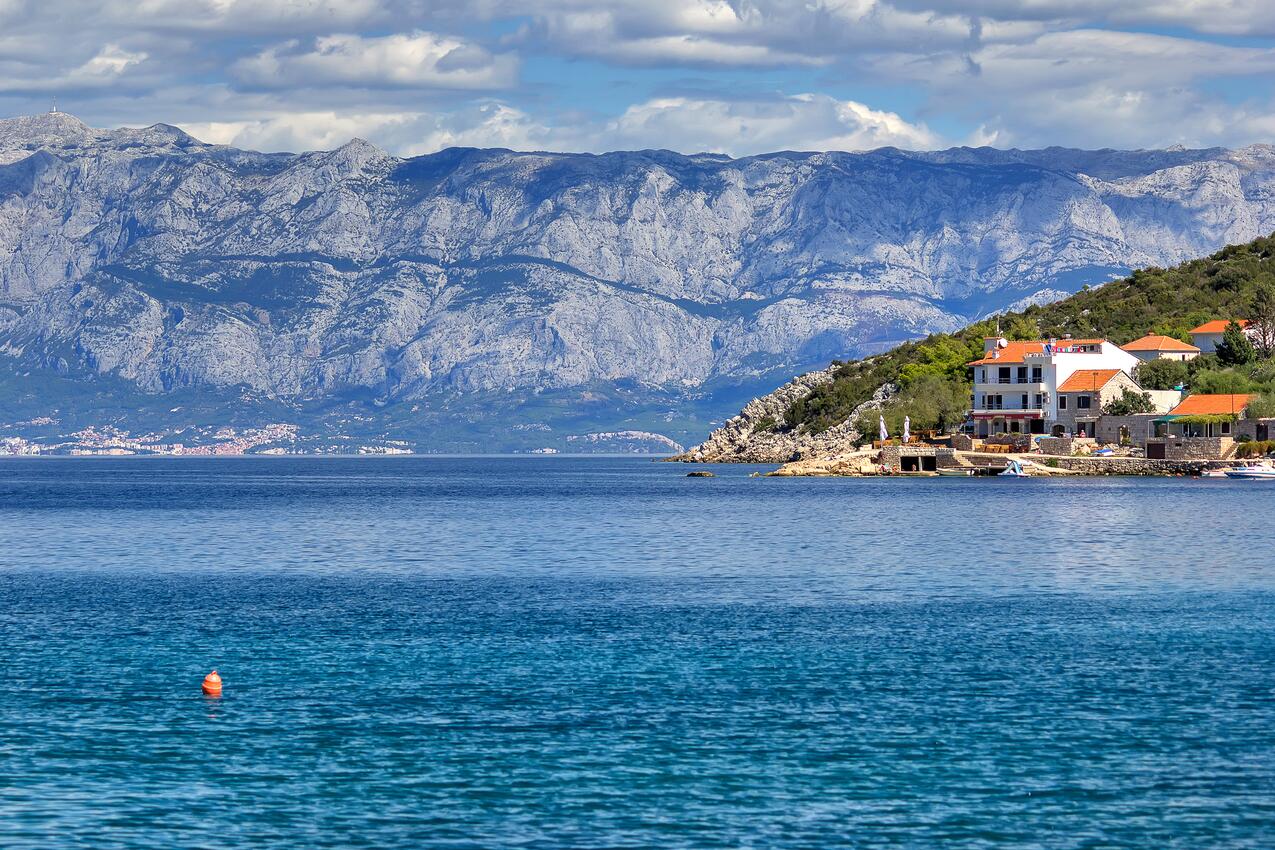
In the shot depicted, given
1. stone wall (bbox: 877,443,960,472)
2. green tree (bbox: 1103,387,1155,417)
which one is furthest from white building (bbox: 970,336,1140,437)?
stone wall (bbox: 877,443,960,472)

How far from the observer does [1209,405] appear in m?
166

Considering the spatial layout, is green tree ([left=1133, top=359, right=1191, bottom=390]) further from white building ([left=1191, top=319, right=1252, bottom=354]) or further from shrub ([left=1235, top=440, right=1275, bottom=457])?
white building ([left=1191, top=319, right=1252, bottom=354])

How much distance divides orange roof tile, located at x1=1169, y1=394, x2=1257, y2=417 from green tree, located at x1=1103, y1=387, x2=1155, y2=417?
8.35 feet

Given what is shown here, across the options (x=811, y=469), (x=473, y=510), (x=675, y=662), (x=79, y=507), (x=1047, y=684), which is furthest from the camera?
(x=811, y=469)

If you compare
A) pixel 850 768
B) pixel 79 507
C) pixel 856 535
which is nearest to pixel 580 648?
pixel 850 768

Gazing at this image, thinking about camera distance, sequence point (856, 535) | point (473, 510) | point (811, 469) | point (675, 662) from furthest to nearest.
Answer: point (811, 469)
point (473, 510)
point (856, 535)
point (675, 662)

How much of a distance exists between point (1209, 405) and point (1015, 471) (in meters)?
20.5

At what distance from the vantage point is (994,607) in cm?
5656

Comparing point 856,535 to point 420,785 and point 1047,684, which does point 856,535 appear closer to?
point 1047,684

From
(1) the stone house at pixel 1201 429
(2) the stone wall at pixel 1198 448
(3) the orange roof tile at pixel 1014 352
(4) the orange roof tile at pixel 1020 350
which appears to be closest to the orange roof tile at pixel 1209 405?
(1) the stone house at pixel 1201 429

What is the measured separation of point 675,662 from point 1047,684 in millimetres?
10040

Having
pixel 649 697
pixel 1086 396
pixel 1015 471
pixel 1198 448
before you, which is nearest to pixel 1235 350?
pixel 1086 396

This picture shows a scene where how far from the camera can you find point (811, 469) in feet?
627

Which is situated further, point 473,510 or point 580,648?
point 473,510
